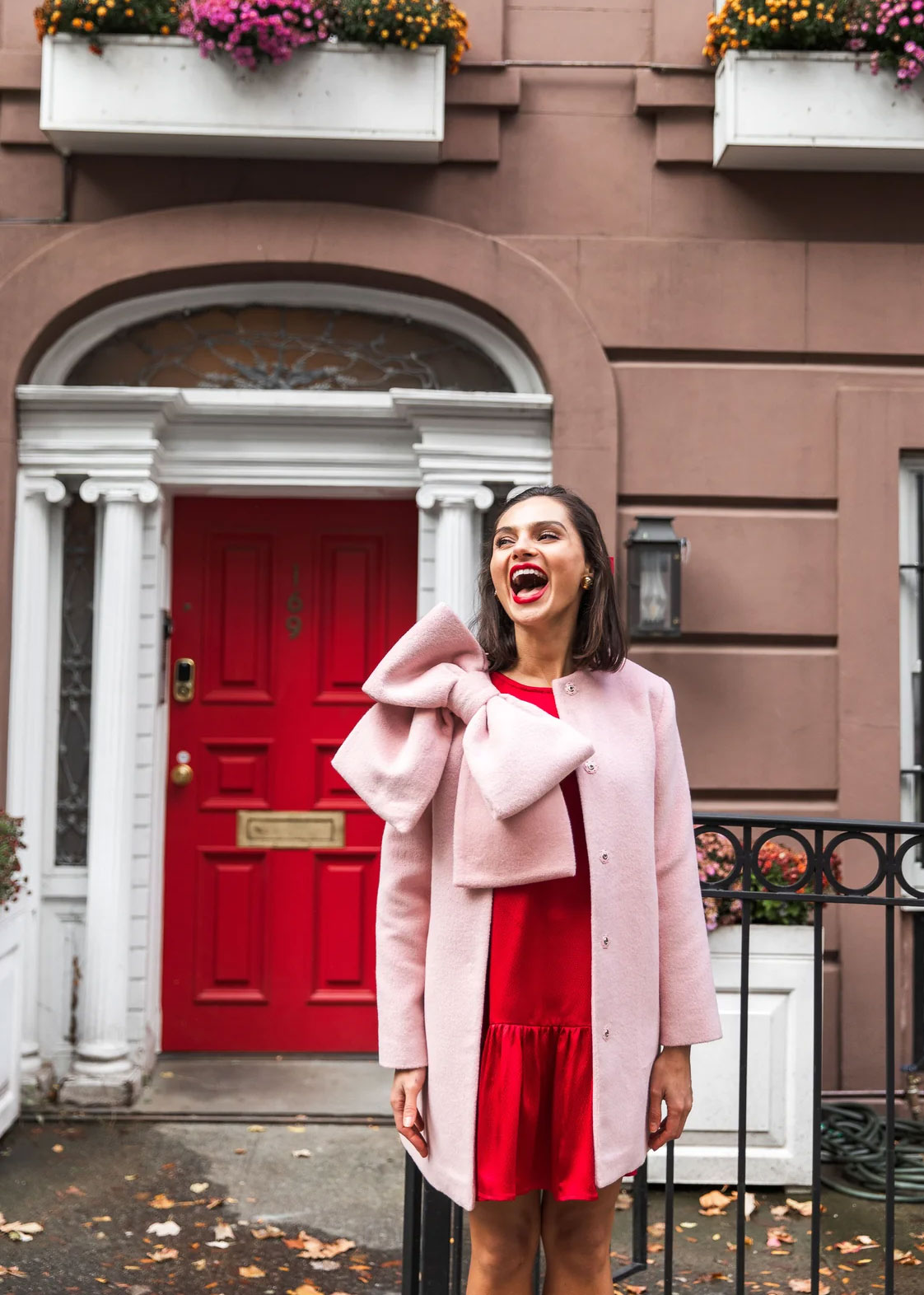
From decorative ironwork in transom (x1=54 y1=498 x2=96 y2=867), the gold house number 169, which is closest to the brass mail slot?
decorative ironwork in transom (x1=54 y1=498 x2=96 y2=867)

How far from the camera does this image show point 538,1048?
2.13 meters

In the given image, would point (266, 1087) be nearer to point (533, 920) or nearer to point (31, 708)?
point (31, 708)

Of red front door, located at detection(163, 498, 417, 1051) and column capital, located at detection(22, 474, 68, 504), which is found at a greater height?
column capital, located at detection(22, 474, 68, 504)

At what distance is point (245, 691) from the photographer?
554 cm

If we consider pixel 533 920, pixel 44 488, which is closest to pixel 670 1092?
pixel 533 920

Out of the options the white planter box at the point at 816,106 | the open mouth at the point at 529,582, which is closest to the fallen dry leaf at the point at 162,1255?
the open mouth at the point at 529,582

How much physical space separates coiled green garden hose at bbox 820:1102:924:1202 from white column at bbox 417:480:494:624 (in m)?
2.55

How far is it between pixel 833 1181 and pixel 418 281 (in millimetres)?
4006

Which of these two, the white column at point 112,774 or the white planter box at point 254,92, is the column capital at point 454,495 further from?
the white planter box at point 254,92

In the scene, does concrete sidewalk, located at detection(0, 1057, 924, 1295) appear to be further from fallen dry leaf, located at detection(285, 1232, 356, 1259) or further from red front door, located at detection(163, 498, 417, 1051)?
red front door, located at detection(163, 498, 417, 1051)

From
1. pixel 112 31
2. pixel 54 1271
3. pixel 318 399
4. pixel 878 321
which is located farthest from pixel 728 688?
pixel 112 31

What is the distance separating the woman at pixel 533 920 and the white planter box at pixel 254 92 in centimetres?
330

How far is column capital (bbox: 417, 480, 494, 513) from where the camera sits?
5188 millimetres

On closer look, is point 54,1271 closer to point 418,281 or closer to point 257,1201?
point 257,1201
